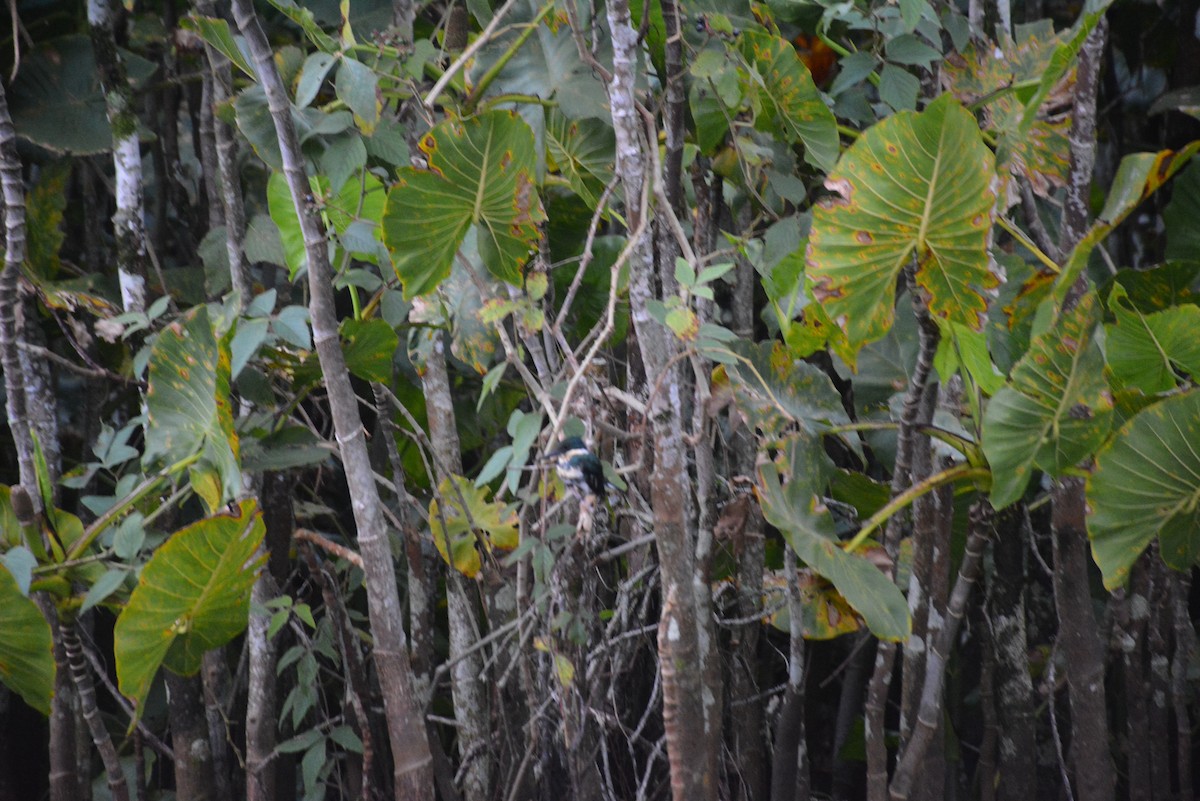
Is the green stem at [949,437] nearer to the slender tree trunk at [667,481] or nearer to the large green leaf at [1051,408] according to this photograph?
the large green leaf at [1051,408]

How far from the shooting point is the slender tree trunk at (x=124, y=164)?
1.66 m

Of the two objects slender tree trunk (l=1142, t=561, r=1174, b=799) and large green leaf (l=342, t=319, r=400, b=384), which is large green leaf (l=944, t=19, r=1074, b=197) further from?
large green leaf (l=342, t=319, r=400, b=384)

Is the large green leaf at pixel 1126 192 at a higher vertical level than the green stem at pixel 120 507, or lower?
higher

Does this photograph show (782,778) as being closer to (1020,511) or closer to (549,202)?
(1020,511)

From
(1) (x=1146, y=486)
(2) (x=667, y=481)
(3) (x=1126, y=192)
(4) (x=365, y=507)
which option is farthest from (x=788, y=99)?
(4) (x=365, y=507)

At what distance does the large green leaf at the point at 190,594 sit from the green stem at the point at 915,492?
0.72 m

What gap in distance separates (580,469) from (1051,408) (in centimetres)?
53

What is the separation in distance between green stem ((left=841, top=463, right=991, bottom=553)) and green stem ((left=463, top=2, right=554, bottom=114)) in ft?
2.37

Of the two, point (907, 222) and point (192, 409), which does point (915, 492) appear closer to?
point (907, 222)

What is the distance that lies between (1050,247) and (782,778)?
0.88 metres

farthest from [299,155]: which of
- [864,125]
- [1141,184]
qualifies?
[864,125]

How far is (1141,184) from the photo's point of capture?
105 cm

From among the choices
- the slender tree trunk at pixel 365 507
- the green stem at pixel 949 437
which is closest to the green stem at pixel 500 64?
the slender tree trunk at pixel 365 507

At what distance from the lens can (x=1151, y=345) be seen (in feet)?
4.32
